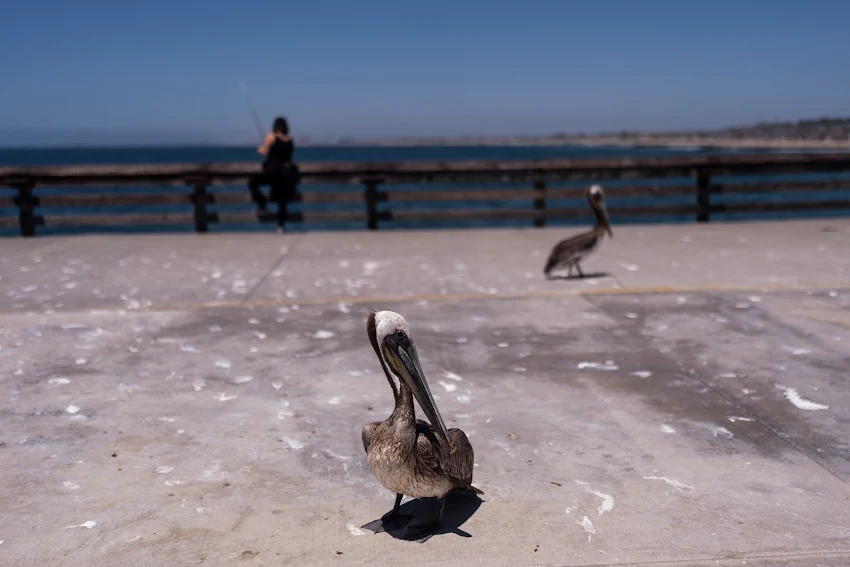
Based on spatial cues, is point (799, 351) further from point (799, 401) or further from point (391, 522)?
point (391, 522)

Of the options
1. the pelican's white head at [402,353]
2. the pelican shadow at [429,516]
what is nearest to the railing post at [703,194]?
the pelican shadow at [429,516]

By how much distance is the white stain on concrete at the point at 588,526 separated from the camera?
3288 millimetres

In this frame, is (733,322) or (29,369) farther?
(733,322)

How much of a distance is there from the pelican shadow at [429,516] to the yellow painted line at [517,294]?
4.01 metres

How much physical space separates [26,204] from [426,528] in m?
11.5

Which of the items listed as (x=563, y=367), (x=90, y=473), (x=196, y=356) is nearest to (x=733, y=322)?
(x=563, y=367)

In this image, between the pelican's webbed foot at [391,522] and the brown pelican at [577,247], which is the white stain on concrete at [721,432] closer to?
the pelican's webbed foot at [391,522]

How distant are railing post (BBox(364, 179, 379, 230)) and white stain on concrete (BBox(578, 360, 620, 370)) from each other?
779 centimetres

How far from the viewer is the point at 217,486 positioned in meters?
3.79

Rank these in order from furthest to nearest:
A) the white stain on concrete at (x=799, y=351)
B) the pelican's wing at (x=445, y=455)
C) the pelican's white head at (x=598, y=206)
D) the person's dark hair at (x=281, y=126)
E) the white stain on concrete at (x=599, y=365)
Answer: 1. the person's dark hair at (x=281, y=126)
2. the pelican's white head at (x=598, y=206)
3. the white stain on concrete at (x=799, y=351)
4. the white stain on concrete at (x=599, y=365)
5. the pelican's wing at (x=445, y=455)

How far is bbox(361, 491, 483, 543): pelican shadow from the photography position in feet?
10.9

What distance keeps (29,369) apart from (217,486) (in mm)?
2558

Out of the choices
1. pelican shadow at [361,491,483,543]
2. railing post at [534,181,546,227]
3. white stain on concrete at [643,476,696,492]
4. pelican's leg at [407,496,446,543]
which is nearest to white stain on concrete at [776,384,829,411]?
white stain on concrete at [643,476,696,492]

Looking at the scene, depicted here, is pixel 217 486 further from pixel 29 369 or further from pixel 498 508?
pixel 29 369
